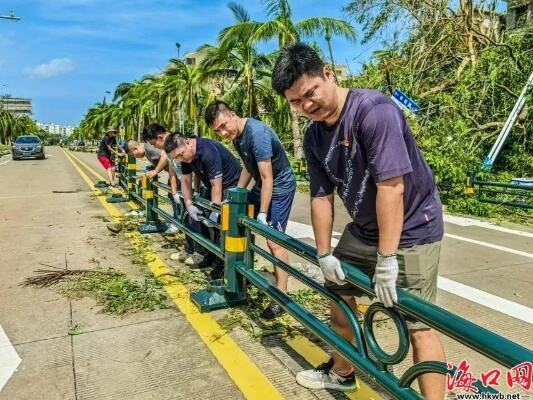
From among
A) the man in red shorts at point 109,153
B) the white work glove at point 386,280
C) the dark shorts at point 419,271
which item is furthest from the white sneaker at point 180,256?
the man in red shorts at point 109,153

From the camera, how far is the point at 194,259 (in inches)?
212

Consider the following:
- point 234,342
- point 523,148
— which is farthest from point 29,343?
point 523,148

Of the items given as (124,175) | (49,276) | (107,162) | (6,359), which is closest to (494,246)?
(49,276)

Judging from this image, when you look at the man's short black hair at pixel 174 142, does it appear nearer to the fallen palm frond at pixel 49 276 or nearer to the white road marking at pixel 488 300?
the fallen palm frond at pixel 49 276

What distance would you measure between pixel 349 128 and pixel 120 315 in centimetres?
274

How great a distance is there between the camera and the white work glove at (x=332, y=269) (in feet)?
7.35

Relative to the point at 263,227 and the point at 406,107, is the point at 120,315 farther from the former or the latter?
the point at 406,107

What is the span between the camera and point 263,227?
3.24m

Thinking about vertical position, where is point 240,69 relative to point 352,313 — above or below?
above

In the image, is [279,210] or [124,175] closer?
[279,210]

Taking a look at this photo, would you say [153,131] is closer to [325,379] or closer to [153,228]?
[153,228]

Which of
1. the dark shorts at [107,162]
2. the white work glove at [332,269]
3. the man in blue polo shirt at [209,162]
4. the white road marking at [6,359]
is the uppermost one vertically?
the man in blue polo shirt at [209,162]

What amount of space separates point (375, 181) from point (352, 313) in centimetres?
70

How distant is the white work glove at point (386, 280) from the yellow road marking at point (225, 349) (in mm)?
1111
